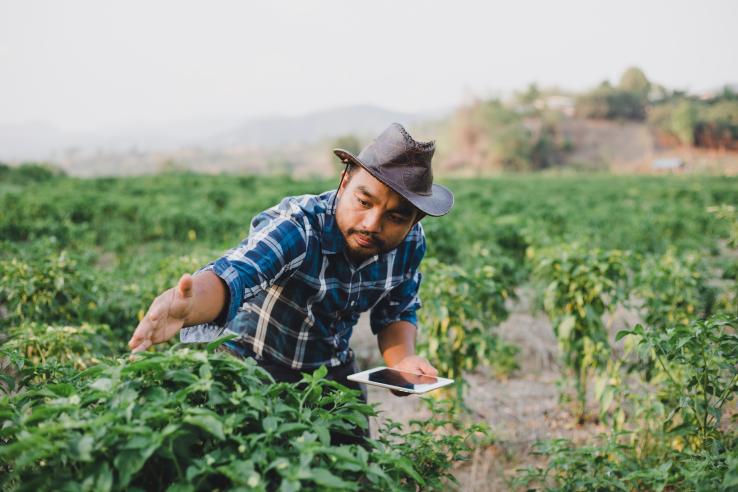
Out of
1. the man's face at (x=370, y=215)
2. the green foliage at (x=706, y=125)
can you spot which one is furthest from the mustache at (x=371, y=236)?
the green foliage at (x=706, y=125)

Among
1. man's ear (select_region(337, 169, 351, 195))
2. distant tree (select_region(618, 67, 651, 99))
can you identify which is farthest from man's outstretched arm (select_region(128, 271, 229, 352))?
distant tree (select_region(618, 67, 651, 99))

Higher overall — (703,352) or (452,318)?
(703,352)

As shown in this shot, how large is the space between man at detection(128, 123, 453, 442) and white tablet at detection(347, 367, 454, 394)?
0.20m

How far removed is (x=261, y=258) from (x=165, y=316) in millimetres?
398

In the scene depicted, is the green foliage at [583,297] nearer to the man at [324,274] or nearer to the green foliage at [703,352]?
the green foliage at [703,352]

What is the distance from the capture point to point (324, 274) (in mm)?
2096

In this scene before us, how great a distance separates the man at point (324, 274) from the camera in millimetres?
1692

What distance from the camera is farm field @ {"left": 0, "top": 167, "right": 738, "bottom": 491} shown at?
1.25m

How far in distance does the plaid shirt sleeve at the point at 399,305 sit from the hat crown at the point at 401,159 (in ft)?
1.98

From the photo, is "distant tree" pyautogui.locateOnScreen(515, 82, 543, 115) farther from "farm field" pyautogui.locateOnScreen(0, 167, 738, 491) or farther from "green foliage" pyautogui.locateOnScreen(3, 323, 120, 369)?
"green foliage" pyautogui.locateOnScreen(3, 323, 120, 369)

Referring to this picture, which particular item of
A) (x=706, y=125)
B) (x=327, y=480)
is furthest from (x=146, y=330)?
(x=706, y=125)

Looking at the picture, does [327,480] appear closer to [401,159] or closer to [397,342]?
[401,159]

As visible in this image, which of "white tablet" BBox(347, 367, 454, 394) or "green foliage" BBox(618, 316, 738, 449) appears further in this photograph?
"green foliage" BBox(618, 316, 738, 449)

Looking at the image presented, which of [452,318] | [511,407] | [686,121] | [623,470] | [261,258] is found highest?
[686,121]
